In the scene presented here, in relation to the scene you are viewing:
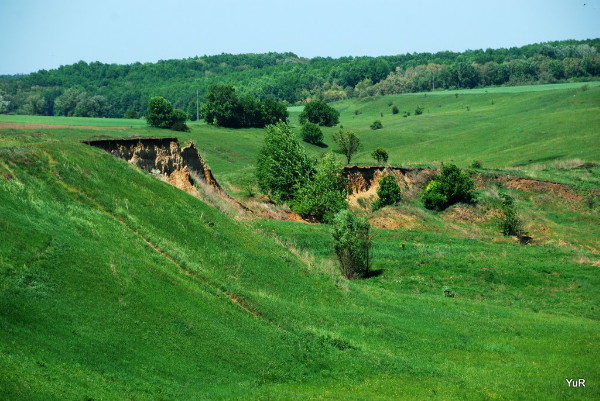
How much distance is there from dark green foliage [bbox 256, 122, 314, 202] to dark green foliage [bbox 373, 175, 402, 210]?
24.9 ft

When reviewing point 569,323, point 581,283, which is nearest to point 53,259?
point 569,323

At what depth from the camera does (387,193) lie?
88.1 m

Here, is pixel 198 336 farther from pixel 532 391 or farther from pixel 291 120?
pixel 291 120

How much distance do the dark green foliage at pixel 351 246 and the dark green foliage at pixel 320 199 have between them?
17.7 meters

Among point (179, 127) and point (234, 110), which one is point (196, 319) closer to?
point (179, 127)

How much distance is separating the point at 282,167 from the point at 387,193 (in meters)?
11.1

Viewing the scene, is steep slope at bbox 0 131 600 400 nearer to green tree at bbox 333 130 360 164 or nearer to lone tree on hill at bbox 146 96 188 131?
green tree at bbox 333 130 360 164

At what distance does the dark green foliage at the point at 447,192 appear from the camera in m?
88.6

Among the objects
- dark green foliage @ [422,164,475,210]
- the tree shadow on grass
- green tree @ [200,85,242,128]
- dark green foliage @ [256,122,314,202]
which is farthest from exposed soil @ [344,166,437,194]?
green tree @ [200,85,242,128]

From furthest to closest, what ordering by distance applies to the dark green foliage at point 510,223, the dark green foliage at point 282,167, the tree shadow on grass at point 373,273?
the dark green foliage at point 282,167, the dark green foliage at point 510,223, the tree shadow on grass at point 373,273

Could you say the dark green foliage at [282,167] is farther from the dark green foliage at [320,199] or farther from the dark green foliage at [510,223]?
the dark green foliage at [510,223]

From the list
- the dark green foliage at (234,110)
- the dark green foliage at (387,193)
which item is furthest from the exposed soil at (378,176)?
the dark green foliage at (234,110)

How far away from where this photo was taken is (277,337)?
110 ft

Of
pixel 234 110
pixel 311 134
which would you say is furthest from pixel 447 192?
pixel 234 110
